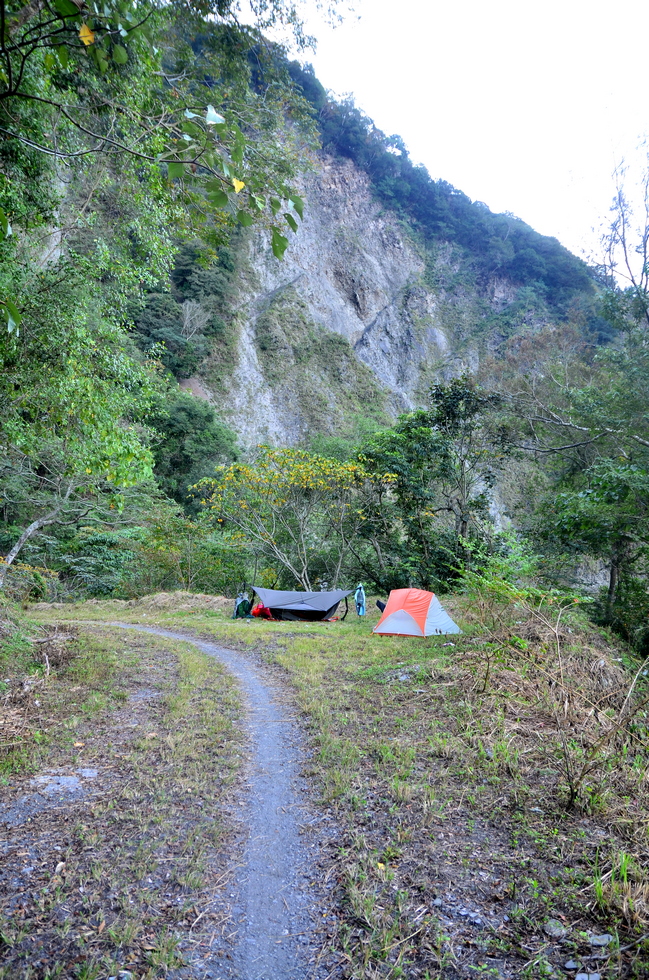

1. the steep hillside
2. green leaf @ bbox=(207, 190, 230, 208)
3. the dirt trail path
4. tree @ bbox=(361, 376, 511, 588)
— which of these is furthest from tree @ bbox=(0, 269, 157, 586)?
the steep hillside

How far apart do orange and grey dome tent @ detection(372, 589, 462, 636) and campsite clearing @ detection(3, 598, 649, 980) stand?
3.47 meters

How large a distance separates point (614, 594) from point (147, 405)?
11083 millimetres

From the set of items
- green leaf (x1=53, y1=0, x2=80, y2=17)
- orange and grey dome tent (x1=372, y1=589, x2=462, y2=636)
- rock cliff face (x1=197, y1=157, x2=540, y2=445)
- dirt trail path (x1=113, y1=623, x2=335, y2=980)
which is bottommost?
dirt trail path (x1=113, y1=623, x2=335, y2=980)

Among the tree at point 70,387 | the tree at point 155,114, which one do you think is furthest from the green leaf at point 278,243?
the tree at point 70,387

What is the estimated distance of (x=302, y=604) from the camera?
43.5 ft

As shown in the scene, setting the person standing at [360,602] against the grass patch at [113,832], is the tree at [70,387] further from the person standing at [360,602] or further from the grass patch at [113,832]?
the person standing at [360,602]

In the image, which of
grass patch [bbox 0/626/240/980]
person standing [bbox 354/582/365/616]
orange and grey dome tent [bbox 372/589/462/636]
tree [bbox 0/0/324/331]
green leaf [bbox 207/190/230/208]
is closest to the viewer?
green leaf [bbox 207/190/230/208]

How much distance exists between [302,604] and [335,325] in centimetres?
3023

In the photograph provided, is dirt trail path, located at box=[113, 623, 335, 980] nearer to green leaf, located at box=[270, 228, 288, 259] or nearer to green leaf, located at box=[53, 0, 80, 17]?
green leaf, located at box=[270, 228, 288, 259]

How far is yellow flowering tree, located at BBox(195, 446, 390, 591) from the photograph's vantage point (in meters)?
14.4

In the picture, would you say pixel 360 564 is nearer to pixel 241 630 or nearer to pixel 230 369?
pixel 241 630

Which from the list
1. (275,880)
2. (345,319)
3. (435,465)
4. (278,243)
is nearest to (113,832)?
(275,880)

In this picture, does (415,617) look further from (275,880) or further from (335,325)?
(335,325)

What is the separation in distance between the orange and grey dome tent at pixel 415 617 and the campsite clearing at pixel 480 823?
3474 mm
